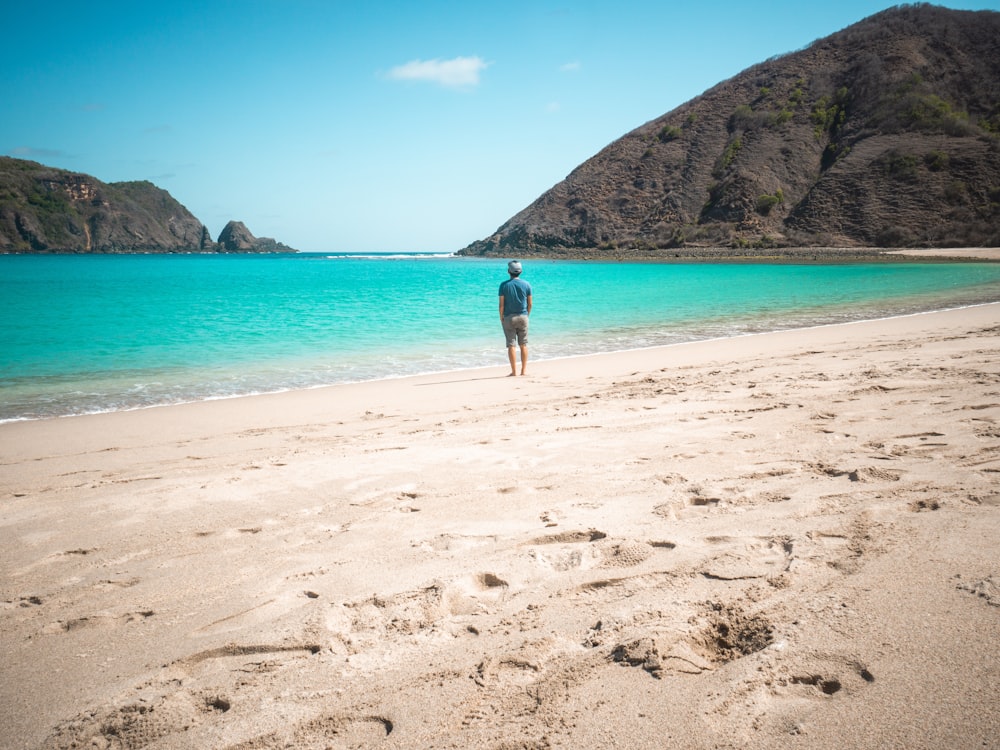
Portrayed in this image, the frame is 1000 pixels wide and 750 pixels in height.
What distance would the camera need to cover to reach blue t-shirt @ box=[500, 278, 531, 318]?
9.70 meters

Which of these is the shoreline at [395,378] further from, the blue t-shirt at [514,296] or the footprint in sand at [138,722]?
the footprint in sand at [138,722]

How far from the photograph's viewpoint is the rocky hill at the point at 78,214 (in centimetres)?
13500

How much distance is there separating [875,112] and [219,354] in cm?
9910

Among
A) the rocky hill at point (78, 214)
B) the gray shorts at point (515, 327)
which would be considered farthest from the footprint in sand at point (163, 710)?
the rocky hill at point (78, 214)

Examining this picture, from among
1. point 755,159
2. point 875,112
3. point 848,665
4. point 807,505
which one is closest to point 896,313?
point 807,505

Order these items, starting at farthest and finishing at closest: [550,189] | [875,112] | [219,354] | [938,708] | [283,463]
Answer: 1. [550,189]
2. [875,112]
3. [219,354]
4. [283,463]
5. [938,708]

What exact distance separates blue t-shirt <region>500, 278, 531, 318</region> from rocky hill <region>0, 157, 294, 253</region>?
566 feet

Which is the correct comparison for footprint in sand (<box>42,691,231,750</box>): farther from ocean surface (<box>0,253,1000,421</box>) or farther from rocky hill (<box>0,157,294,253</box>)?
rocky hill (<box>0,157,294,253</box>)

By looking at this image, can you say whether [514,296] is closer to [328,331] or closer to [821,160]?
[328,331]

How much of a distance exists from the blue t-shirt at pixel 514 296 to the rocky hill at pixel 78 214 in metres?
173

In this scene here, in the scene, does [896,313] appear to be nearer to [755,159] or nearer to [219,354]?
[219,354]

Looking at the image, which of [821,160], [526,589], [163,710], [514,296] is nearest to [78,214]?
[821,160]

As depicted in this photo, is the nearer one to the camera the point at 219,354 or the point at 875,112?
the point at 219,354

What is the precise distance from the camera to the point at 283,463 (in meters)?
4.80
